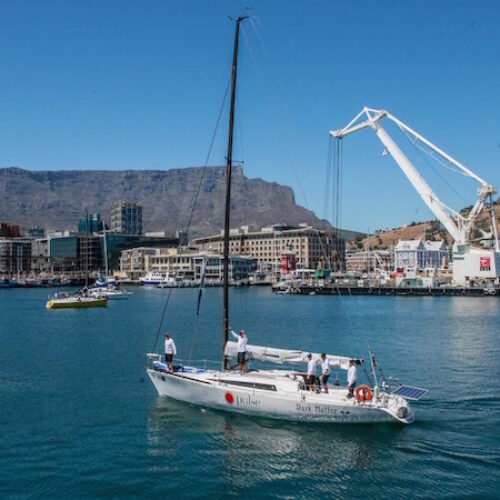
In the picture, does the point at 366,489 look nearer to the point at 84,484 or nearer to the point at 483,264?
the point at 84,484

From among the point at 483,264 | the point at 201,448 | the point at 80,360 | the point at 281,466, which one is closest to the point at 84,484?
the point at 201,448

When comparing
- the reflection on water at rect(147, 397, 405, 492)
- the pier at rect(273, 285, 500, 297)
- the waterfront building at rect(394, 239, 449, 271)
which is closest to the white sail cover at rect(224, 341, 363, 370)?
the reflection on water at rect(147, 397, 405, 492)

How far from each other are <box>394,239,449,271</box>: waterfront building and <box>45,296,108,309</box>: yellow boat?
82.1m

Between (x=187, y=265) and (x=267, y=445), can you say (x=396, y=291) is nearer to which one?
(x=187, y=265)

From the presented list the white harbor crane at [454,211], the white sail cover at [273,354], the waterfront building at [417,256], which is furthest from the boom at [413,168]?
the white sail cover at [273,354]

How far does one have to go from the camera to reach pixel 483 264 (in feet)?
383

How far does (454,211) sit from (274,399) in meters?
91.3

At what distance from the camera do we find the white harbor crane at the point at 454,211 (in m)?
95.6

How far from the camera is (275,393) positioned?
20.7 meters

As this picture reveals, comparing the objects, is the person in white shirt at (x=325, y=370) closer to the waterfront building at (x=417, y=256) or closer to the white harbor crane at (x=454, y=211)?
the white harbor crane at (x=454, y=211)

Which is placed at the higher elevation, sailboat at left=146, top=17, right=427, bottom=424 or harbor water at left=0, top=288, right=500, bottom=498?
sailboat at left=146, top=17, right=427, bottom=424

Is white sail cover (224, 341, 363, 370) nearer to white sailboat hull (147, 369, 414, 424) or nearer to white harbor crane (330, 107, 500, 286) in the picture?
white sailboat hull (147, 369, 414, 424)

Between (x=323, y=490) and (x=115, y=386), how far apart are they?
1405 centimetres

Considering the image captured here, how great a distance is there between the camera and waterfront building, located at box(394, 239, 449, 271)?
478 feet
